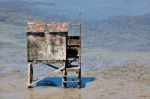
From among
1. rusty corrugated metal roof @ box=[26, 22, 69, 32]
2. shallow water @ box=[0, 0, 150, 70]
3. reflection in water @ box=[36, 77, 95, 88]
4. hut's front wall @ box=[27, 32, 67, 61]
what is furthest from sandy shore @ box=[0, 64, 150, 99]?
rusty corrugated metal roof @ box=[26, 22, 69, 32]

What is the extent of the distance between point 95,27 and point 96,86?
20834mm

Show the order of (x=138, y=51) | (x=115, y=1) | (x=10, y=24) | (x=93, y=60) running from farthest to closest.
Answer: (x=115, y=1)
(x=10, y=24)
(x=138, y=51)
(x=93, y=60)

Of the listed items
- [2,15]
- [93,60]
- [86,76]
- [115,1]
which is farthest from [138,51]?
[115,1]

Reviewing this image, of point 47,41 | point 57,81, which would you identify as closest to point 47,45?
point 47,41

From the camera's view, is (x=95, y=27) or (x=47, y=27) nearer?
(x=47, y=27)

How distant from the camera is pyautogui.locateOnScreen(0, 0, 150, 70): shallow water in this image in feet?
125

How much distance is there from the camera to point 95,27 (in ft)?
168

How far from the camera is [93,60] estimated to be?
37.1m

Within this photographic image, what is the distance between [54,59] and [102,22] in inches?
975

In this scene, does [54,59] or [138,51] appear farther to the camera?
[138,51]

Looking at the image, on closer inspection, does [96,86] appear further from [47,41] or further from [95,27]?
[95,27]

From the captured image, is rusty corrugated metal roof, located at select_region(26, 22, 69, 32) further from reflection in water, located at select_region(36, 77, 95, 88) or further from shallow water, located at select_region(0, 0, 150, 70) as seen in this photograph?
shallow water, located at select_region(0, 0, 150, 70)

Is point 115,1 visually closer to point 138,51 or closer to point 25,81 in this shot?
point 138,51

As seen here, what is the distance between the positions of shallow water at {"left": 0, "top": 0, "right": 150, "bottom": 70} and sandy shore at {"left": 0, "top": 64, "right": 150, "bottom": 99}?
206 cm
